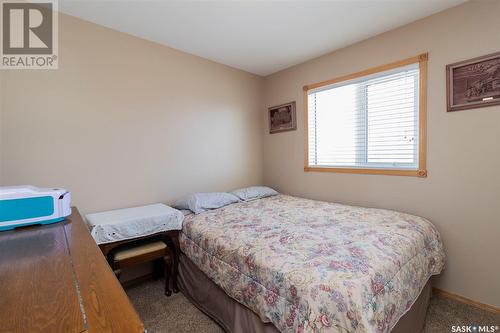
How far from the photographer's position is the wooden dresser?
568 millimetres

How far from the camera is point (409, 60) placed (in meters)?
2.23

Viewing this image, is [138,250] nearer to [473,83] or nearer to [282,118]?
[282,118]

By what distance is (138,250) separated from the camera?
201 centimetres

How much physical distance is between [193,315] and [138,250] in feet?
2.30

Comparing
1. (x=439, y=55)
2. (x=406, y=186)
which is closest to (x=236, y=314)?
(x=406, y=186)

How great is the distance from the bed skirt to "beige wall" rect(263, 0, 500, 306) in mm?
524

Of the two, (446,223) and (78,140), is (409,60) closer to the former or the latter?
(446,223)

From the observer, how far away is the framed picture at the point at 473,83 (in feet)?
6.00

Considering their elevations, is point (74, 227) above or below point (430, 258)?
above

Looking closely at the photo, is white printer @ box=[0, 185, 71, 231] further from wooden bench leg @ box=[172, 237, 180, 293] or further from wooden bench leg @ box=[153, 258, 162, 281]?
→ wooden bench leg @ box=[153, 258, 162, 281]

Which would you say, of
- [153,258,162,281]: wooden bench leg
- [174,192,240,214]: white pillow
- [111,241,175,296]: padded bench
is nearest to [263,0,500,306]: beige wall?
[174,192,240,214]: white pillow

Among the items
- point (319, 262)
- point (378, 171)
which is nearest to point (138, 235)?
point (319, 262)

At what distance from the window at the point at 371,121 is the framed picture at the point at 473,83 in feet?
0.65

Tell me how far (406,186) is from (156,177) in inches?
99.9
